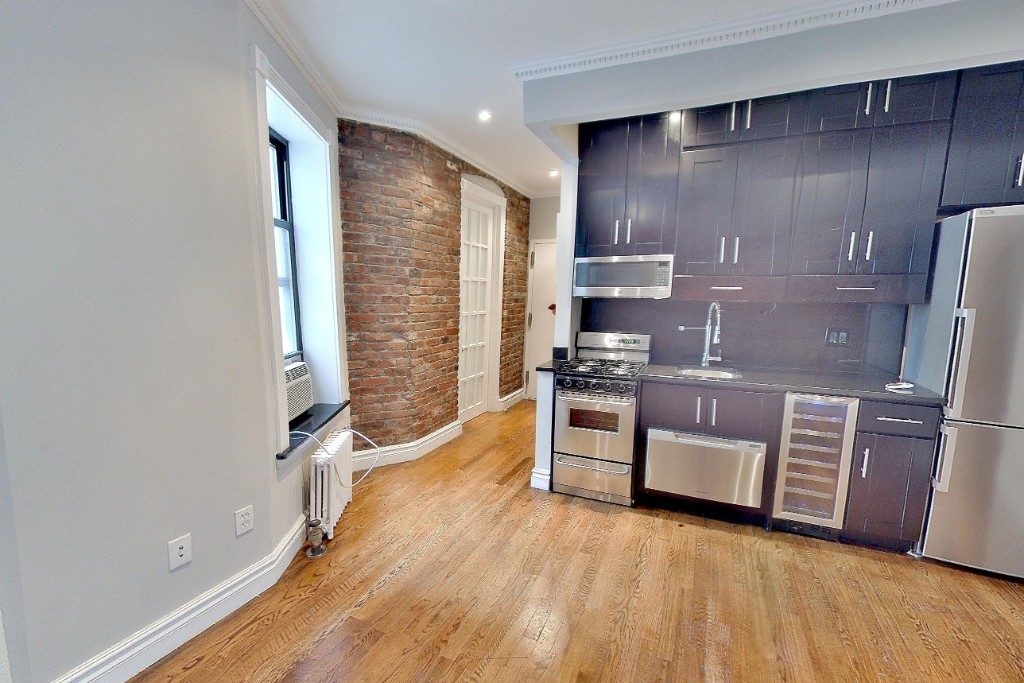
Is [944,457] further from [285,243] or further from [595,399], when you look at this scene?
[285,243]

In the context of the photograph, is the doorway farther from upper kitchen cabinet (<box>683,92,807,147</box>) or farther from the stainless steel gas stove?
upper kitchen cabinet (<box>683,92,807,147</box>)

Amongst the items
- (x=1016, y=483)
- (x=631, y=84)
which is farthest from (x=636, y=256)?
(x=1016, y=483)

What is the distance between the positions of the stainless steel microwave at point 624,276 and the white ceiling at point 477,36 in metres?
1.20

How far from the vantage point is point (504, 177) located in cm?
452

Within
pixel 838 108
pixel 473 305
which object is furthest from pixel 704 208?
pixel 473 305

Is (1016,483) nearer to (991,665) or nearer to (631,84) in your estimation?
(991,665)

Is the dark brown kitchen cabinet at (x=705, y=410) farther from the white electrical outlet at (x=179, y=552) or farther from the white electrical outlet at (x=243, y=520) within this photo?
the white electrical outlet at (x=179, y=552)

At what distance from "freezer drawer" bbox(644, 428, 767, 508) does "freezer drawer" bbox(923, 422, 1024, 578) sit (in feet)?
2.73

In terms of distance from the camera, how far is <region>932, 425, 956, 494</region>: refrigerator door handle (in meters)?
2.14

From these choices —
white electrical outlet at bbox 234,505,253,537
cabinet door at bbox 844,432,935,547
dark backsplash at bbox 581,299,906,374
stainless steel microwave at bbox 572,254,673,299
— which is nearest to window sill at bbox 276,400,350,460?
white electrical outlet at bbox 234,505,253,537

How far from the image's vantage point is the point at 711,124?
2713 mm

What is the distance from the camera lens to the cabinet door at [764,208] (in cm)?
262

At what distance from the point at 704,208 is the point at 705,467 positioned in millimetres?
1712

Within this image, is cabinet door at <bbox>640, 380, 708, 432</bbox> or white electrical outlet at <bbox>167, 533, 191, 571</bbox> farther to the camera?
cabinet door at <bbox>640, 380, 708, 432</bbox>
